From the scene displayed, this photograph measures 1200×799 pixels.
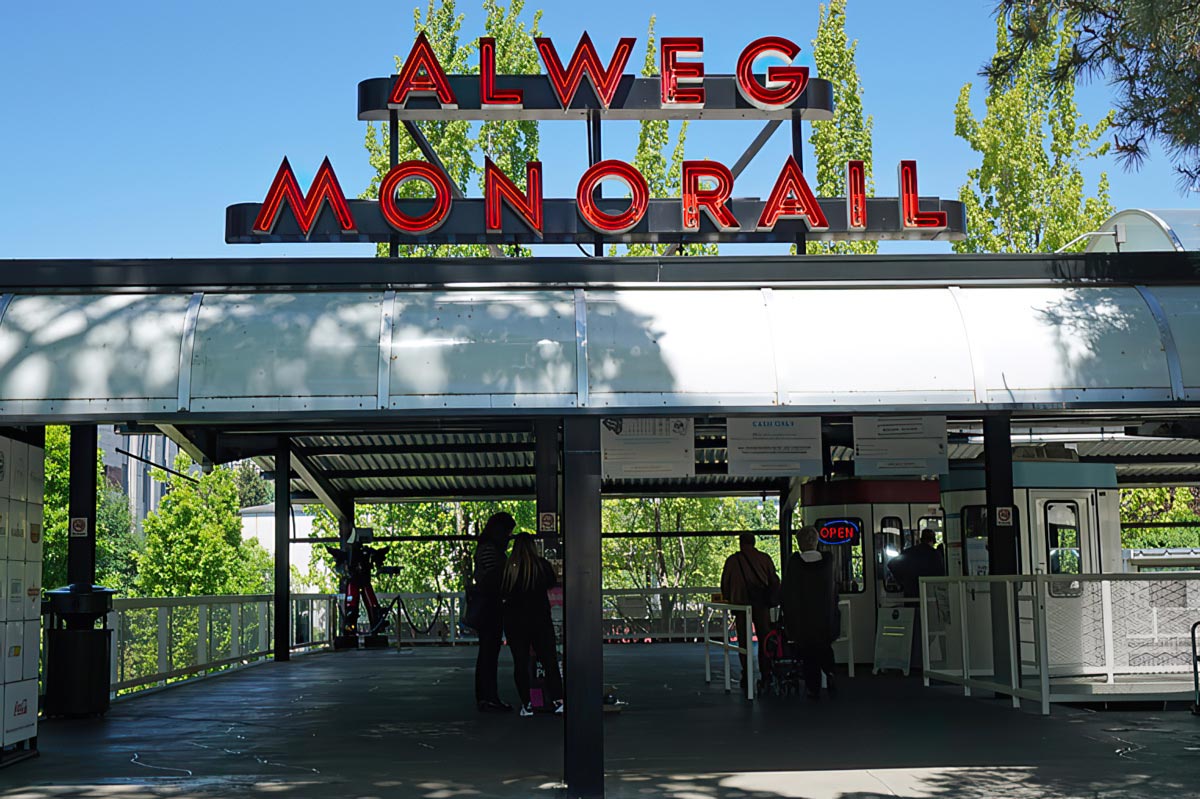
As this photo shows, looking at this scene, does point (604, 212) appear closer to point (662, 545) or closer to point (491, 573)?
point (491, 573)

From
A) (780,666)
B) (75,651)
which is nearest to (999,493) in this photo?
(780,666)

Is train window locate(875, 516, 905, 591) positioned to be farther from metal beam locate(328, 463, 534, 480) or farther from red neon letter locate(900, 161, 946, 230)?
metal beam locate(328, 463, 534, 480)

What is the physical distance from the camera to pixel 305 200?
1555 cm

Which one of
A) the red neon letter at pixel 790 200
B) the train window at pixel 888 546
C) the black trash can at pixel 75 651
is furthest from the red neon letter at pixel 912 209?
the black trash can at pixel 75 651

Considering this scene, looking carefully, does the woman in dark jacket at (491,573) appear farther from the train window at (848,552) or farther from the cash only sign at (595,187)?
the train window at (848,552)

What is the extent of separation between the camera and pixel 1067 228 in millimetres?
31969

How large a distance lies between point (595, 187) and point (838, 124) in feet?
65.5

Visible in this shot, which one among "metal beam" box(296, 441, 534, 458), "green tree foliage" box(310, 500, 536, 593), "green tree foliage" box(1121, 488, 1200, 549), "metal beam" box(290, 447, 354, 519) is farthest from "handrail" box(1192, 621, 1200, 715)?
"green tree foliage" box(310, 500, 536, 593)

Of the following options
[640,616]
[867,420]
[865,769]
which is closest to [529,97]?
[867,420]

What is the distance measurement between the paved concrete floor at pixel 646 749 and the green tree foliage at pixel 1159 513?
21.9m

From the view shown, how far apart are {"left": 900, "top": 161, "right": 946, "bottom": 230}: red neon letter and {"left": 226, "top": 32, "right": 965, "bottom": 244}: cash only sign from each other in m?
0.02

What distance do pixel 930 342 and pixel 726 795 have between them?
3439 millimetres

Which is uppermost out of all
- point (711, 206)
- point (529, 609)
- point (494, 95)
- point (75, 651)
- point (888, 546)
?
point (494, 95)

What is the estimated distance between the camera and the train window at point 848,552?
18.8 meters
